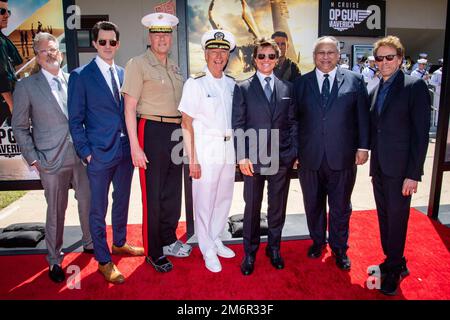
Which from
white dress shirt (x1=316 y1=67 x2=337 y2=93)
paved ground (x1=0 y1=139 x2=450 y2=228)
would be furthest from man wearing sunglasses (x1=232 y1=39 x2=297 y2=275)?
paved ground (x1=0 y1=139 x2=450 y2=228)

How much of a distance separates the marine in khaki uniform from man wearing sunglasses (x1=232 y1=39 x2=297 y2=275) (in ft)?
1.92

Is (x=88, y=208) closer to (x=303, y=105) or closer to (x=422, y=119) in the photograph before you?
(x=303, y=105)

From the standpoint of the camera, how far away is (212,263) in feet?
10.00

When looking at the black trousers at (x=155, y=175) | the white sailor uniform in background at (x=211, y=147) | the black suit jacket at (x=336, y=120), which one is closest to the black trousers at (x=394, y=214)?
the black suit jacket at (x=336, y=120)

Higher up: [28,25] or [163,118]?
[28,25]

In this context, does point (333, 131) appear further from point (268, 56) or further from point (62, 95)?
point (62, 95)

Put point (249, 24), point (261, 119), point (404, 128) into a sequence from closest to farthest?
1. point (404, 128)
2. point (261, 119)
3. point (249, 24)

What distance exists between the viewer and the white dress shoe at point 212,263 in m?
3.02

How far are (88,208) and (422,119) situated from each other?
2.91 m

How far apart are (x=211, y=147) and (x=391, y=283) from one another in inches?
69.9

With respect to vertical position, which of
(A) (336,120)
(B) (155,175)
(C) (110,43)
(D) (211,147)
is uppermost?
(C) (110,43)

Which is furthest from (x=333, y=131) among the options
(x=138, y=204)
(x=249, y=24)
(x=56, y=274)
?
(x=138, y=204)

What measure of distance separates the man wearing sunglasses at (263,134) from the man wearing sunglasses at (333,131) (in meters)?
0.15

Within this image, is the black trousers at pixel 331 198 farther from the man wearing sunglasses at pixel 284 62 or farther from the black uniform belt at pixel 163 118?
the man wearing sunglasses at pixel 284 62
